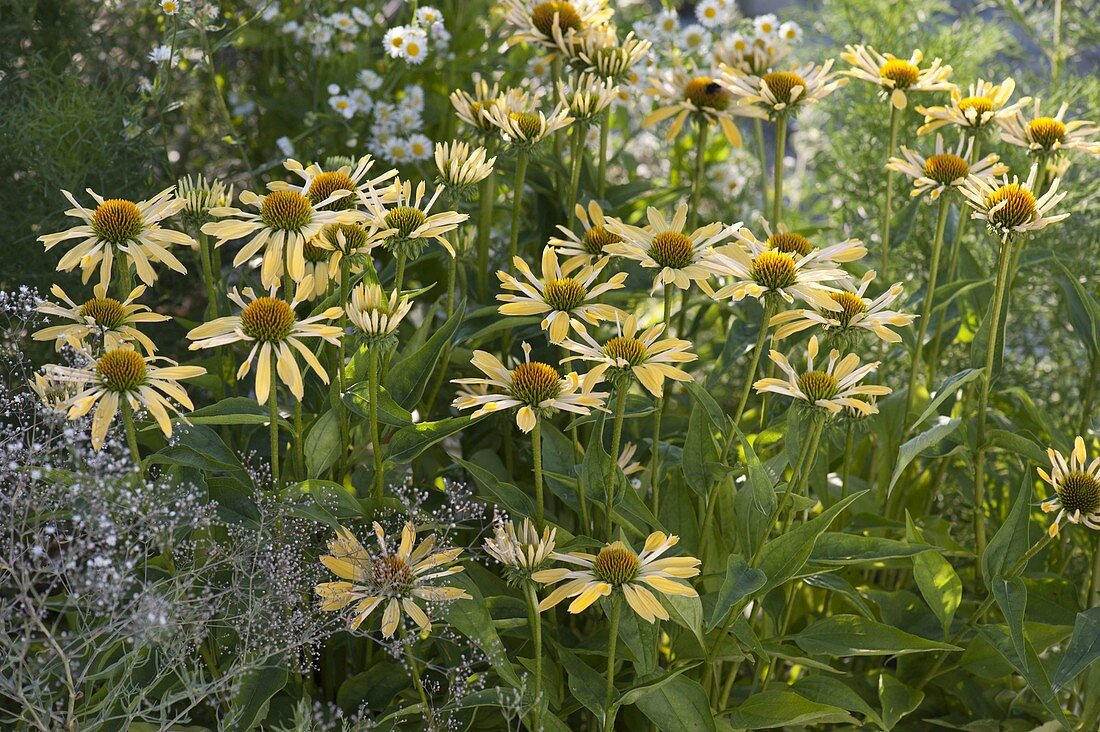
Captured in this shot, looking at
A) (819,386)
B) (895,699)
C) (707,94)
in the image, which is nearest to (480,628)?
(819,386)

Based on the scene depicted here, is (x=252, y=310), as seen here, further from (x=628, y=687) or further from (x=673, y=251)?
(x=628, y=687)

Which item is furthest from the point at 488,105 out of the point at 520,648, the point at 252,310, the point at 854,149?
the point at 854,149

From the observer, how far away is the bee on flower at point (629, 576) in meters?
0.80

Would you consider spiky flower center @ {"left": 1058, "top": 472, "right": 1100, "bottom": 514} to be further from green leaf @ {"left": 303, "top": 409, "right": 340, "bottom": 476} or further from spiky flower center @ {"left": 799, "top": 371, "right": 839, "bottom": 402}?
green leaf @ {"left": 303, "top": 409, "right": 340, "bottom": 476}

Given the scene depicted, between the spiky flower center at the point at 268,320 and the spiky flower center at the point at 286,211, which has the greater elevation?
the spiky flower center at the point at 286,211

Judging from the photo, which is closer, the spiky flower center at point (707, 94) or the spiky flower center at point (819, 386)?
the spiky flower center at point (819, 386)

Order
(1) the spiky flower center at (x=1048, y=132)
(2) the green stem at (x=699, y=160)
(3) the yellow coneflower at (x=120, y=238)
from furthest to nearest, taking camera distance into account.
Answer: (2) the green stem at (x=699, y=160)
(1) the spiky flower center at (x=1048, y=132)
(3) the yellow coneflower at (x=120, y=238)

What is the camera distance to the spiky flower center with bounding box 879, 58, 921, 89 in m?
1.20

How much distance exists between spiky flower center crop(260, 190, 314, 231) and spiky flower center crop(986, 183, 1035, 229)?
2.01 feet

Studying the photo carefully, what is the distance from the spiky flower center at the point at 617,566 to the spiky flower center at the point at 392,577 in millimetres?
148

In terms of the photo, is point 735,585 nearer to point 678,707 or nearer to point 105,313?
point 678,707

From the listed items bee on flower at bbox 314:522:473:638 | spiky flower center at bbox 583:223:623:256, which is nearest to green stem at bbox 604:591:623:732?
bee on flower at bbox 314:522:473:638

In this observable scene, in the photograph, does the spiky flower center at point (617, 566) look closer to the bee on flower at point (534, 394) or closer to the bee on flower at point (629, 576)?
the bee on flower at point (629, 576)

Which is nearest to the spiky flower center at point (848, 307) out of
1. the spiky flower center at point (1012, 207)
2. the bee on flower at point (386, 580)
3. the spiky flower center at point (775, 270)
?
the spiky flower center at point (775, 270)
